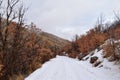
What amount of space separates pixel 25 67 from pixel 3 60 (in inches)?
525

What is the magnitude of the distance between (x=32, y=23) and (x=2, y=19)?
2855 centimetres

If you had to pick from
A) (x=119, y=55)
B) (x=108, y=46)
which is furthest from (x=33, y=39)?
(x=119, y=55)

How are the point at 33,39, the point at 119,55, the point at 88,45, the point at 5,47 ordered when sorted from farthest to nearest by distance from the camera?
the point at 88,45 → the point at 33,39 → the point at 119,55 → the point at 5,47

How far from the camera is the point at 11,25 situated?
24734 mm

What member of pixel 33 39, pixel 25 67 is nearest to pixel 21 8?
pixel 25 67

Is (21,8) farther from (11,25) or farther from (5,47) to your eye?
(5,47)

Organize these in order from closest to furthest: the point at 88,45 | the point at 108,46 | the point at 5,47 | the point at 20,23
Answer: the point at 5,47, the point at 20,23, the point at 108,46, the point at 88,45

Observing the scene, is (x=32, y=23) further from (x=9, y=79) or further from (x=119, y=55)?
(x=9, y=79)

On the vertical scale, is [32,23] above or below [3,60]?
above

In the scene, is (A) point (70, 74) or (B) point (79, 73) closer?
(A) point (70, 74)

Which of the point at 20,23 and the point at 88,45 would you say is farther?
the point at 88,45

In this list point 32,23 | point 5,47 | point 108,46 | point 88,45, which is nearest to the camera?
point 5,47

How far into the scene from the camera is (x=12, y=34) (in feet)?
82.2

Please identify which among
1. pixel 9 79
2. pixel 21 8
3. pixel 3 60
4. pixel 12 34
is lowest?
pixel 9 79
